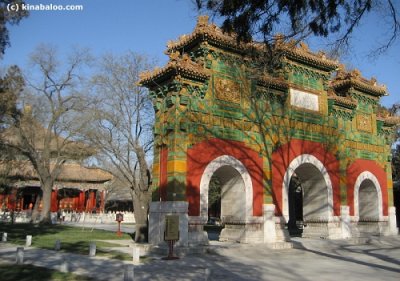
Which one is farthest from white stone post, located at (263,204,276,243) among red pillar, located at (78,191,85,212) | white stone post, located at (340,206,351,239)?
red pillar, located at (78,191,85,212)

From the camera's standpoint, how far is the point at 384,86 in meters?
22.1

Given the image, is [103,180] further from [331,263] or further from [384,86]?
[331,263]

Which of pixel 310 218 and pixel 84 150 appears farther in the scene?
pixel 84 150

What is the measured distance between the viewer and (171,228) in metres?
12.4

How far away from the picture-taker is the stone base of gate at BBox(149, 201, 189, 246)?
13.5 m

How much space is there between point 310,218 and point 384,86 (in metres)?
8.89

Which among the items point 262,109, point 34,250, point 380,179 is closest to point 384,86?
point 380,179

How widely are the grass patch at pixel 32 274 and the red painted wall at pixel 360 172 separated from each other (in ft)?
46.6

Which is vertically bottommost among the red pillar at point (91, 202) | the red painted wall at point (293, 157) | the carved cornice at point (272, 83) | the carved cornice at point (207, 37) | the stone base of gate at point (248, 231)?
the stone base of gate at point (248, 231)

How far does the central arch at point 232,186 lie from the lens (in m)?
14.4

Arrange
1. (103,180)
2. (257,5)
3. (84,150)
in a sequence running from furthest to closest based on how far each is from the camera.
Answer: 1. (103,180)
2. (84,150)
3. (257,5)

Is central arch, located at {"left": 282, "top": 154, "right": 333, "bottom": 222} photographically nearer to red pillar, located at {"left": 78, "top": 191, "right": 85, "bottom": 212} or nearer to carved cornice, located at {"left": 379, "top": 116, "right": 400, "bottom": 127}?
carved cornice, located at {"left": 379, "top": 116, "right": 400, "bottom": 127}

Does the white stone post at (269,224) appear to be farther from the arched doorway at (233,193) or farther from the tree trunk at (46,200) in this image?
the tree trunk at (46,200)

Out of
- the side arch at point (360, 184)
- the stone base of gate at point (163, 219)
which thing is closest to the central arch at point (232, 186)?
the stone base of gate at point (163, 219)
